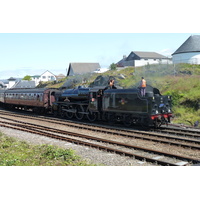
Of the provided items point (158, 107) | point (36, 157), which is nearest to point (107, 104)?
point (158, 107)

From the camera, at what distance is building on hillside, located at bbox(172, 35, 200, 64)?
46438 millimetres

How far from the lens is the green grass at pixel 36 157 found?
9070 millimetres

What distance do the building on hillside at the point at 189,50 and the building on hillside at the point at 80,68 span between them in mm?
40230

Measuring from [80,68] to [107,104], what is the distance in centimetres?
7010

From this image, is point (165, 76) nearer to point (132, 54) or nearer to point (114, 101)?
point (114, 101)

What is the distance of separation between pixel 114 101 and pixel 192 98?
7.24 meters

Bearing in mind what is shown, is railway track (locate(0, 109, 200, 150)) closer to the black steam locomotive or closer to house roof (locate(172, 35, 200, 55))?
→ the black steam locomotive

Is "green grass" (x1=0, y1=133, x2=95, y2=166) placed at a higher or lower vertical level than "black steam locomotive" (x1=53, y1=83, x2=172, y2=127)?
lower

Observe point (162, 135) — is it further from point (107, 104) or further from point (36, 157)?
point (36, 157)

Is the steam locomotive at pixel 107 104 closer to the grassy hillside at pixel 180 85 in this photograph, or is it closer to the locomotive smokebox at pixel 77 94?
the locomotive smokebox at pixel 77 94

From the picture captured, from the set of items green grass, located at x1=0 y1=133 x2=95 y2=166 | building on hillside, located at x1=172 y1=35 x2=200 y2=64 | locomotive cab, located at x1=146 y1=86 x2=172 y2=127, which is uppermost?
building on hillside, located at x1=172 y1=35 x2=200 y2=64

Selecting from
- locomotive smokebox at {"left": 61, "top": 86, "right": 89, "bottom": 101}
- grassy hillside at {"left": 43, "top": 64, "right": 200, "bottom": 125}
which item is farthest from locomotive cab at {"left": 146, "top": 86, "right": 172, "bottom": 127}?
locomotive smokebox at {"left": 61, "top": 86, "right": 89, "bottom": 101}

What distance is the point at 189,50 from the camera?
154ft

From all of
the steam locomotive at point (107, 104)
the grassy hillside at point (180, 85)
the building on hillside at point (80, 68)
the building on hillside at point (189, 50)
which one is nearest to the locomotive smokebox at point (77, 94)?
the steam locomotive at point (107, 104)
